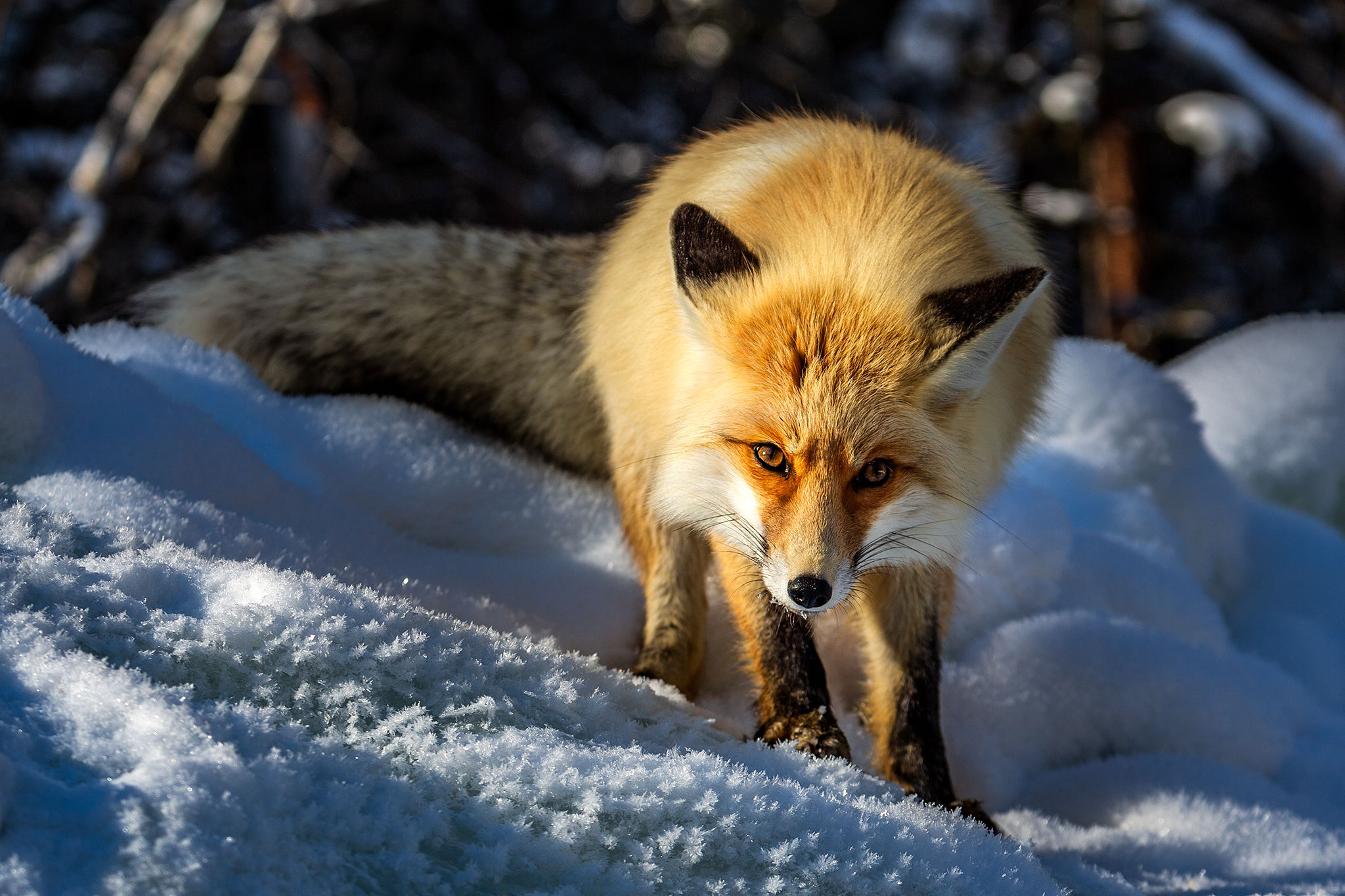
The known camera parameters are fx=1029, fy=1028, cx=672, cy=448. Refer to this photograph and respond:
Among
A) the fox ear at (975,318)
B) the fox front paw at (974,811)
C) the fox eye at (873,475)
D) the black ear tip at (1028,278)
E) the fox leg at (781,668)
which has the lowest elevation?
the fox front paw at (974,811)

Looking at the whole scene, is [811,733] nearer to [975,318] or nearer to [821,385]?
[821,385]

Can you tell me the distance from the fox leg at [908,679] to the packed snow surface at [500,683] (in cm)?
21

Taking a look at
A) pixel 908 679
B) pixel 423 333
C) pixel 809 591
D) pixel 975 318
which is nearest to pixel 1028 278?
pixel 975 318

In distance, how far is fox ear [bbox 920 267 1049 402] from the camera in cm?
184

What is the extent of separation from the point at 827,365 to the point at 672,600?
2.54 ft

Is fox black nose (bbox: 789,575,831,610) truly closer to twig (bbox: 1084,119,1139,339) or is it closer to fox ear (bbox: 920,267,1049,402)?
fox ear (bbox: 920,267,1049,402)

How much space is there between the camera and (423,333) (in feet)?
9.84

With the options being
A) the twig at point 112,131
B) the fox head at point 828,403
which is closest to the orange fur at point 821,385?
the fox head at point 828,403

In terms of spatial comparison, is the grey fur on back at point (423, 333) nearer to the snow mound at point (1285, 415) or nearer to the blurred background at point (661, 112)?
the snow mound at point (1285, 415)

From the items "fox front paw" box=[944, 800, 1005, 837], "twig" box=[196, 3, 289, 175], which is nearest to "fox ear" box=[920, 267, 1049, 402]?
"fox front paw" box=[944, 800, 1005, 837]

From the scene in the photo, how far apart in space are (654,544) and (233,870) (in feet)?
4.74

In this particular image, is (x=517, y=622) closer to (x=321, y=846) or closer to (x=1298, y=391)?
(x=321, y=846)

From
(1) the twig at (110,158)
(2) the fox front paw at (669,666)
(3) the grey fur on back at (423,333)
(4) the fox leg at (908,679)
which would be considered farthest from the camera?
(1) the twig at (110,158)

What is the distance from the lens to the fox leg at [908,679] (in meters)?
2.17
